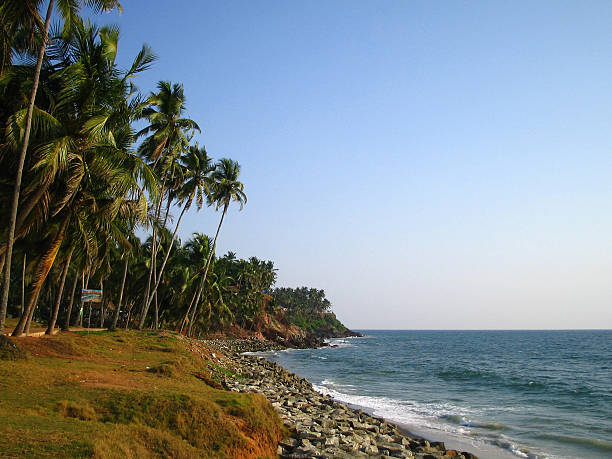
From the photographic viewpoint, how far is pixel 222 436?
8859 mm

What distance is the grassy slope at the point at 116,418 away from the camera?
22.0ft

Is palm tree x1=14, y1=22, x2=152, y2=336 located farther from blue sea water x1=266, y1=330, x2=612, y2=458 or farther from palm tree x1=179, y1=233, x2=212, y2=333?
palm tree x1=179, y1=233, x2=212, y2=333

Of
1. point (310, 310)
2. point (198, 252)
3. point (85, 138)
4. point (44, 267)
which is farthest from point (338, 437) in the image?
point (310, 310)

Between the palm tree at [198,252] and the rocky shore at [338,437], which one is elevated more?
the palm tree at [198,252]

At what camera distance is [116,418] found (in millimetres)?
8609

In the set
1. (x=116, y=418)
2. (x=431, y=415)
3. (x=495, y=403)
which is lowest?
(x=431, y=415)

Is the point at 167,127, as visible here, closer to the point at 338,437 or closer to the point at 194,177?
the point at 194,177

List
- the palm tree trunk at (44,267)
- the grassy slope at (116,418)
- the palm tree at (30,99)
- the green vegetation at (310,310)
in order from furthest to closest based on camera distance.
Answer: the green vegetation at (310,310) → the palm tree trunk at (44,267) → the palm tree at (30,99) → the grassy slope at (116,418)

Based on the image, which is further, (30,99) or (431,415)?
(431,415)

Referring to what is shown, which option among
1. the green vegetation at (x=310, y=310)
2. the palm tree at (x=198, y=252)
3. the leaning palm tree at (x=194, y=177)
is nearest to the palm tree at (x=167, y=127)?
the leaning palm tree at (x=194, y=177)

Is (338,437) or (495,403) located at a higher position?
(338,437)

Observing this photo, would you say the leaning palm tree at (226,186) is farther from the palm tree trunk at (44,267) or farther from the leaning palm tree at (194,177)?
the palm tree trunk at (44,267)

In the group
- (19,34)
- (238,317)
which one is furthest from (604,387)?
(238,317)

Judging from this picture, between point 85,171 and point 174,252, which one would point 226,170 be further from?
point 85,171
